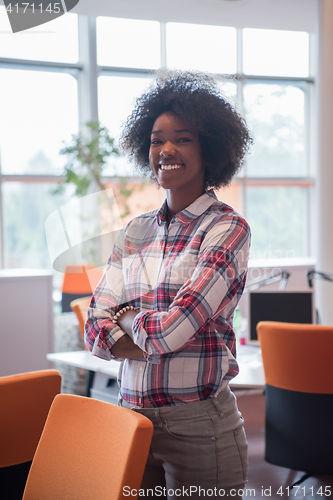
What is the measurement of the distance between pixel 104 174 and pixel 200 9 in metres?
2.36

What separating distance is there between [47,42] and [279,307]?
→ 17.3ft

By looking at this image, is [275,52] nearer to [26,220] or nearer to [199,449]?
[26,220]

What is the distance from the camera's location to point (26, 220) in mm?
6809

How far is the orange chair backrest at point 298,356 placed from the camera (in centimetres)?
235

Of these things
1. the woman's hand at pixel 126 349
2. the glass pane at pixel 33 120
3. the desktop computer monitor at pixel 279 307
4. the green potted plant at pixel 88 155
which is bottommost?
the desktop computer monitor at pixel 279 307

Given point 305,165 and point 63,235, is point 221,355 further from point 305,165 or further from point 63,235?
point 305,165

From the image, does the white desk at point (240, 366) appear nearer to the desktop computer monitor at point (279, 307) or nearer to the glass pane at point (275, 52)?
the desktop computer monitor at point (279, 307)

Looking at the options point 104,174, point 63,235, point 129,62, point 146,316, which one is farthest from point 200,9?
point 146,316

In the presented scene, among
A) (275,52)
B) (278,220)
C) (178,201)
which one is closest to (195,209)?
(178,201)

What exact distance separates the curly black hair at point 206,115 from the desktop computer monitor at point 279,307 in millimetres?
1757

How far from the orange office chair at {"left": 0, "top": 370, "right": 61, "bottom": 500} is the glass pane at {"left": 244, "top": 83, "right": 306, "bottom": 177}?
657 cm

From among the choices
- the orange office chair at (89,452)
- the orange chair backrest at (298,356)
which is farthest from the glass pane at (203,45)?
the orange office chair at (89,452)

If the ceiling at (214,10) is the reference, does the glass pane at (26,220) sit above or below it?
below

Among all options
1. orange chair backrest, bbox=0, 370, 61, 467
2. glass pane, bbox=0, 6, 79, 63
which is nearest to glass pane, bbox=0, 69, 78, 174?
glass pane, bbox=0, 6, 79, 63
